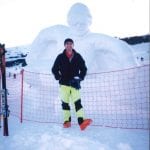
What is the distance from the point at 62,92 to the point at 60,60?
0.54 meters

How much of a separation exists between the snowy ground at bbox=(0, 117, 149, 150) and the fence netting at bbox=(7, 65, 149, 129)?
1.34 ft

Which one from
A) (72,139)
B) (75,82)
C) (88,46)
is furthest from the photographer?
(88,46)

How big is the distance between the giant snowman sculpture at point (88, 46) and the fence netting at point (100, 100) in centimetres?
32

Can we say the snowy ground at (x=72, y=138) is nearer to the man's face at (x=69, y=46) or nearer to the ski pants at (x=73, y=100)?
the ski pants at (x=73, y=100)

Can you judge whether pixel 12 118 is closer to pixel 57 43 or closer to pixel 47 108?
pixel 47 108

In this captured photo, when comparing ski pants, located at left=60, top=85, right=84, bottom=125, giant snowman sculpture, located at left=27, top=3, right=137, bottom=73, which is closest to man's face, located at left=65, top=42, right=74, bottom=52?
ski pants, located at left=60, top=85, right=84, bottom=125

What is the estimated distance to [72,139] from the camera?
508cm

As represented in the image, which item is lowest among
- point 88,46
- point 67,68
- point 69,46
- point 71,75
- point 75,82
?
point 75,82

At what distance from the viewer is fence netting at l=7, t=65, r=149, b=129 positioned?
6195 mm

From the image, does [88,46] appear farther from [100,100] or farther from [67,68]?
[67,68]

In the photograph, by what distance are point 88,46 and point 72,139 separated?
376cm

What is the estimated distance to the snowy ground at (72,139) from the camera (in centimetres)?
483

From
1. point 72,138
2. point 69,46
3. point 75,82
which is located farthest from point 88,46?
point 72,138

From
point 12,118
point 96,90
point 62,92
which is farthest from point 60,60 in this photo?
point 96,90
